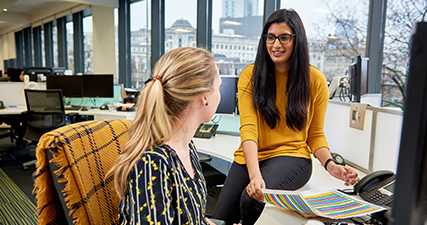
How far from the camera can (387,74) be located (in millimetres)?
3084

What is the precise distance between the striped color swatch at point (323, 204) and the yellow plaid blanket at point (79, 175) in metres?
0.51

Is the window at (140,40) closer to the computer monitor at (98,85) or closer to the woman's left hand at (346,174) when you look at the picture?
the computer monitor at (98,85)

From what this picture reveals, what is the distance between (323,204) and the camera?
3.58 feet

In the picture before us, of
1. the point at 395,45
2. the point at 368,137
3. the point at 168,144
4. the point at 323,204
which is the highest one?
the point at 395,45

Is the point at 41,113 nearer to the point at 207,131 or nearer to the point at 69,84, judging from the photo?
the point at 69,84

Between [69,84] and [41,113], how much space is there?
28.0 inches

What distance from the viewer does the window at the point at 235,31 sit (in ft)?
15.8

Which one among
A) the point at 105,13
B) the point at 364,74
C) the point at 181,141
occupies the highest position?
the point at 105,13

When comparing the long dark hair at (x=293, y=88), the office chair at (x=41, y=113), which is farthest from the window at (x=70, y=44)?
the long dark hair at (x=293, y=88)

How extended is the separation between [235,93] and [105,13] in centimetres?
564

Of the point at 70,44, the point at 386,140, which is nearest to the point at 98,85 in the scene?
the point at 386,140

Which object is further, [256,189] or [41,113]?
[41,113]

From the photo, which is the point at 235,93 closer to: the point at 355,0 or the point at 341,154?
the point at 341,154

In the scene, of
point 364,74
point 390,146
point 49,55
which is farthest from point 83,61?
point 390,146
